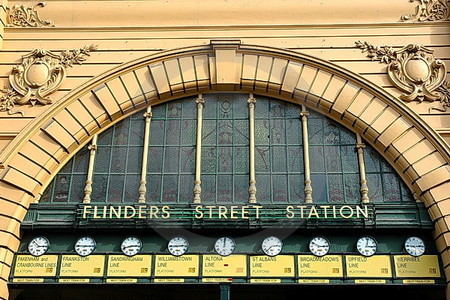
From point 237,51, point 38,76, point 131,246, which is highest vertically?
point 237,51

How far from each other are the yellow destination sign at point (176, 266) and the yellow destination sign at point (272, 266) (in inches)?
73.3

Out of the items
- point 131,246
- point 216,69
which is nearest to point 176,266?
point 131,246

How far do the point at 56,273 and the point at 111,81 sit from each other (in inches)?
276

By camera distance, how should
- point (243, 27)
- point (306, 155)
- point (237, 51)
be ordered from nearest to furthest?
point (306, 155) < point (237, 51) < point (243, 27)

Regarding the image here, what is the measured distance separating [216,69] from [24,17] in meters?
7.76

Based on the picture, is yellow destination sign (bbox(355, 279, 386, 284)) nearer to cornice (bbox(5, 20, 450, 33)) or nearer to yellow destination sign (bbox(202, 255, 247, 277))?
yellow destination sign (bbox(202, 255, 247, 277))

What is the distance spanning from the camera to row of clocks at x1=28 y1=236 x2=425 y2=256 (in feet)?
60.4

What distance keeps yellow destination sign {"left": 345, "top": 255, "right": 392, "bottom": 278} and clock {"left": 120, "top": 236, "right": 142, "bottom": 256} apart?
6761mm

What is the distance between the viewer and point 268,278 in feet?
59.3

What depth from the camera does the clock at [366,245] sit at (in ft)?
60.3

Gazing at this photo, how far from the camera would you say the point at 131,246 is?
1862 centimetres

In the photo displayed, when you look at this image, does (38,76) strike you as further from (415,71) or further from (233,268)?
(415,71)

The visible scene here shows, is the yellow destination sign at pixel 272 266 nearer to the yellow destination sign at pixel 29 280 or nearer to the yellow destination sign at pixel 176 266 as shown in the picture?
the yellow destination sign at pixel 176 266
